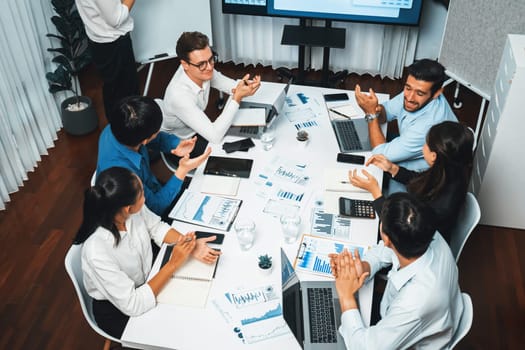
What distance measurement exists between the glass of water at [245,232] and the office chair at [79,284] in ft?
2.08

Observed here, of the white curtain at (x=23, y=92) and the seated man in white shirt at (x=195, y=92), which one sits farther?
the white curtain at (x=23, y=92)

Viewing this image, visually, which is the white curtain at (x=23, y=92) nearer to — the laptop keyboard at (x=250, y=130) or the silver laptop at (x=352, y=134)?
the laptop keyboard at (x=250, y=130)

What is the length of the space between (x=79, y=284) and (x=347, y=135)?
1626 millimetres

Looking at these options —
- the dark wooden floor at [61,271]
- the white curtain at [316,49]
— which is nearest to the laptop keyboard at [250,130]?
the dark wooden floor at [61,271]

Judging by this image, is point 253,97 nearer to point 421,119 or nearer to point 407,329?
point 421,119

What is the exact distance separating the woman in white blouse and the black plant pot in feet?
7.44

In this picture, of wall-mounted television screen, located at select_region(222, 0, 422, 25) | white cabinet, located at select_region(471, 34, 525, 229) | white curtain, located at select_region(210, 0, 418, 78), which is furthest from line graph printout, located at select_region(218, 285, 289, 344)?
white curtain, located at select_region(210, 0, 418, 78)

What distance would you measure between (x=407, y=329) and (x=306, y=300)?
41 cm

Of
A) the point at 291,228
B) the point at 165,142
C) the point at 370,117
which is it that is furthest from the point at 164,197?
the point at 370,117

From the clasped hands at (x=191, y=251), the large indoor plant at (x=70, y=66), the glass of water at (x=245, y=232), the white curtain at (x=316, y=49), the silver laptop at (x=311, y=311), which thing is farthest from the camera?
the white curtain at (x=316, y=49)

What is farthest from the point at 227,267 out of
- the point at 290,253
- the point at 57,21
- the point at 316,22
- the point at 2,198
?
the point at 316,22

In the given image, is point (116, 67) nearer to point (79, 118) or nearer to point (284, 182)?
point (79, 118)

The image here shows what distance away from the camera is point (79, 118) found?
4.18 meters

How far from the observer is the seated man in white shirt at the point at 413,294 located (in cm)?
176
